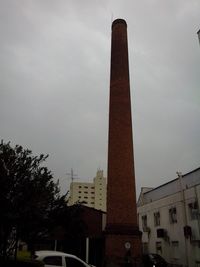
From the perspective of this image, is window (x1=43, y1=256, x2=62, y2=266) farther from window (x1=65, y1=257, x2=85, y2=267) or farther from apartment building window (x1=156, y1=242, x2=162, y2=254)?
apartment building window (x1=156, y1=242, x2=162, y2=254)

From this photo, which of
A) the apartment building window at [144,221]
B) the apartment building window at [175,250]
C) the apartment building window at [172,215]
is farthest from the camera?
the apartment building window at [144,221]

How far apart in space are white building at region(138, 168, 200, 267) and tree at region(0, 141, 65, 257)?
1539 cm

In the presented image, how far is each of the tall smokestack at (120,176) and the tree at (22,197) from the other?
11913 mm

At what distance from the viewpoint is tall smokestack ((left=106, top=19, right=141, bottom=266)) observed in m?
23.5

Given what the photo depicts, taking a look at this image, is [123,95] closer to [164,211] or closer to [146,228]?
[164,211]

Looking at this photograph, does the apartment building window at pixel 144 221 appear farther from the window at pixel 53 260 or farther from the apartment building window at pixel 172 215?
the window at pixel 53 260

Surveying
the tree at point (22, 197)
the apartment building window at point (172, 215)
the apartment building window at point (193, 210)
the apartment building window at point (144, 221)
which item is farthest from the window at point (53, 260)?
the apartment building window at point (144, 221)

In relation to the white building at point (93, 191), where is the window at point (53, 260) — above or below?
below

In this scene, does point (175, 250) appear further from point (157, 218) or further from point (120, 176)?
point (120, 176)

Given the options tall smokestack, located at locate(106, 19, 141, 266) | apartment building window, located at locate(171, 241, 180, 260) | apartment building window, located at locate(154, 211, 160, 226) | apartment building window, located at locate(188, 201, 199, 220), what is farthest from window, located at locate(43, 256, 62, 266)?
apartment building window, located at locate(154, 211, 160, 226)

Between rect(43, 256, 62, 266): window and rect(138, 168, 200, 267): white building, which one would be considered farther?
rect(138, 168, 200, 267): white building

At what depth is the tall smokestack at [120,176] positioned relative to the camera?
77.0 feet

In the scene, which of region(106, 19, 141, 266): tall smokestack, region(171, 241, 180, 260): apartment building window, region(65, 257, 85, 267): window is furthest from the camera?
region(171, 241, 180, 260): apartment building window

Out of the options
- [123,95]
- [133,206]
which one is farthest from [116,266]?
[123,95]
